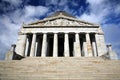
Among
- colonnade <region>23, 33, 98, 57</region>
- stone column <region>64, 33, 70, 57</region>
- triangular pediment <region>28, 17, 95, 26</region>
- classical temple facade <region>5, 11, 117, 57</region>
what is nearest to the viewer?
stone column <region>64, 33, 70, 57</region>

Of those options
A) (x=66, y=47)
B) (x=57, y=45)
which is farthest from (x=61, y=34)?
(x=66, y=47)

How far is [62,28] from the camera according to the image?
1131 inches

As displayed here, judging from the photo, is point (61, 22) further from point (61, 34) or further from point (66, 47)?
point (66, 47)

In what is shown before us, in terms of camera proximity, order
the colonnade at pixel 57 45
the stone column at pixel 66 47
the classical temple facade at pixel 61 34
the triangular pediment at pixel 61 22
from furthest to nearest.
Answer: the triangular pediment at pixel 61 22
the classical temple facade at pixel 61 34
the colonnade at pixel 57 45
the stone column at pixel 66 47

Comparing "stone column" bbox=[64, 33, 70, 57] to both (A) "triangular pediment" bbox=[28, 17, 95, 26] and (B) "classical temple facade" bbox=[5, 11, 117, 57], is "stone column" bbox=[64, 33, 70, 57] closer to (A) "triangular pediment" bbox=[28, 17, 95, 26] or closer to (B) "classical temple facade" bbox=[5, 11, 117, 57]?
(B) "classical temple facade" bbox=[5, 11, 117, 57]

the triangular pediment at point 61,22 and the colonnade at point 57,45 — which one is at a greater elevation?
the triangular pediment at point 61,22

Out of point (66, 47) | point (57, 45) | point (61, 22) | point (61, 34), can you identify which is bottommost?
point (66, 47)

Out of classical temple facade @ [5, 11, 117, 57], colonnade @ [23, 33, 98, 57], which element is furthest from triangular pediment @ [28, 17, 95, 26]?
colonnade @ [23, 33, 98, 57]

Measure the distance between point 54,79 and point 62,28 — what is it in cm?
1965

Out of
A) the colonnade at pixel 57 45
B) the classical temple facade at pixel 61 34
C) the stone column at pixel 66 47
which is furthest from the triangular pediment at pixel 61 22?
the stone column at pixel 66 47

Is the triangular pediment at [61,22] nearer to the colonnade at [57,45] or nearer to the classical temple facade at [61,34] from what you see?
the classical temple facade at [61,34]

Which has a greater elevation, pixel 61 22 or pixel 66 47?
pixel 61 22

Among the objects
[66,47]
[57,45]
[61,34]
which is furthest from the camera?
[61,34]

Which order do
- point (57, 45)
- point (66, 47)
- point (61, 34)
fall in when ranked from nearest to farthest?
point (66, 47) → point (57, 45) → point (61, 34)
